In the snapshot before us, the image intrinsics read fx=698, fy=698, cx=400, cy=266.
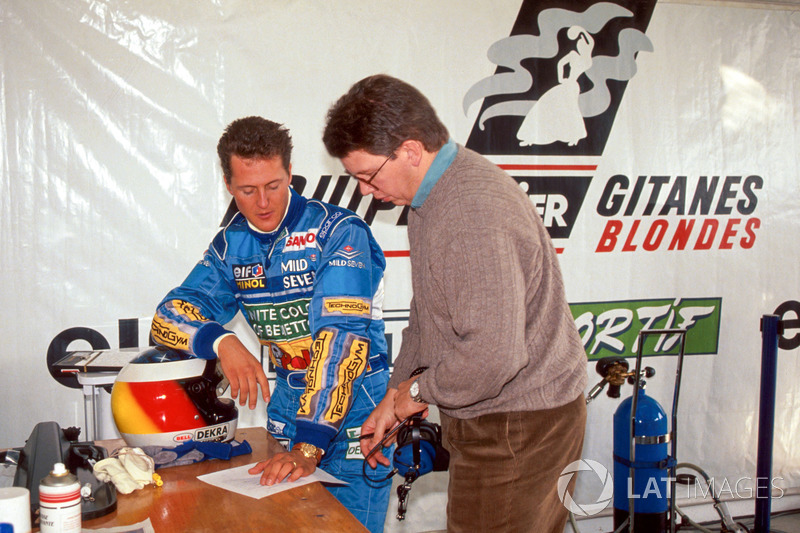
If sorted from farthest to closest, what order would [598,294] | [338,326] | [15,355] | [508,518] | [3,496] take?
1. [598,294]
2. [15,355]
3. [338,326]
4. [508,518]
5. [3,496]

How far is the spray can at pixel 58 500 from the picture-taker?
1069 mm

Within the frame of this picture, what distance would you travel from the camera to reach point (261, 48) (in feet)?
9.07

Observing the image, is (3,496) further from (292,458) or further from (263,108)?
(263,108)

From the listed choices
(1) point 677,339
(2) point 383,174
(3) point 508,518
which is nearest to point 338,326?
(2) point 383,174

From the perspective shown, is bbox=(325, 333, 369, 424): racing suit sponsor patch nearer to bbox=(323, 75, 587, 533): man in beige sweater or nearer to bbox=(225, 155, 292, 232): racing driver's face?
bbox=(323, 75, 587, 533): man in beige sweater

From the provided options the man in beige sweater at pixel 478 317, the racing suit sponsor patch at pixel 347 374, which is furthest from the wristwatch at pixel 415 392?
the racing suit sponsor patch at pixel 347 374

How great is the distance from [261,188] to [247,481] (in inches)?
28.3

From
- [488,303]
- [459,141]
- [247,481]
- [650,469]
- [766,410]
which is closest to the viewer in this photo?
[488,303]

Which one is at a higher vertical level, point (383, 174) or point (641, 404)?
Answer: point (383, 174)

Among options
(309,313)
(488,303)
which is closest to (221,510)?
(309,313)

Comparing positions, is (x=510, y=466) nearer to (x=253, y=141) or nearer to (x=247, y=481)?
(x=247, y=481)

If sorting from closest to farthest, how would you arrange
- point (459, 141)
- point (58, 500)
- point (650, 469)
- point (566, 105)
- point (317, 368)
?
point (58, 500) < point (317, 368) < point (650, 469) < point (459, 141) < point (566, 105)

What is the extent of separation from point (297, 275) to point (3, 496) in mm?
899

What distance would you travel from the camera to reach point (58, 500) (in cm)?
107
